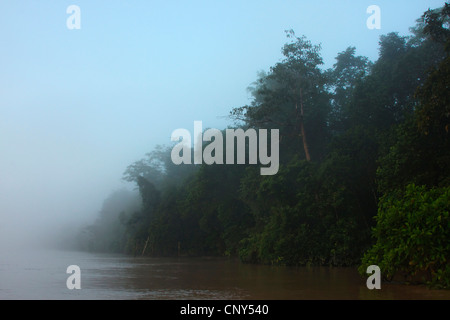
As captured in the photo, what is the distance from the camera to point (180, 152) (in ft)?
159

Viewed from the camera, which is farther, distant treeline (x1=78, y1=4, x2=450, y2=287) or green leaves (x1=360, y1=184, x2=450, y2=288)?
distant treeline (x1=78, y1=4, x2=450, y2=287)

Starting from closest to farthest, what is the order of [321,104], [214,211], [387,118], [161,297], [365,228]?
1. [161,297]
2. [365,228]
3. [387,118]
4. [321,104]
5. [214,211]

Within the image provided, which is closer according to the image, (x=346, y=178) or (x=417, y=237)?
(x=417, y=237)

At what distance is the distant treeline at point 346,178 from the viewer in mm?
10641

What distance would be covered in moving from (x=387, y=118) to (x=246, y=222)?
34.1 feet

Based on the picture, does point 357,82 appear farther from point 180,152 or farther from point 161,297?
point 180,152

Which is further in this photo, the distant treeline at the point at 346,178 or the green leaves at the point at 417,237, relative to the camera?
the distant treeline at the point at 346,178

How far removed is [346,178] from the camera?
768 inches

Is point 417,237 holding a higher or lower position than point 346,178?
lower

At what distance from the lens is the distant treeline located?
34.9ft
